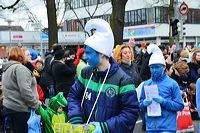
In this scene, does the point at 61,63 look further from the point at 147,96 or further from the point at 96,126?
the point at 96,126

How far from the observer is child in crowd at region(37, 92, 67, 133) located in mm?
6809

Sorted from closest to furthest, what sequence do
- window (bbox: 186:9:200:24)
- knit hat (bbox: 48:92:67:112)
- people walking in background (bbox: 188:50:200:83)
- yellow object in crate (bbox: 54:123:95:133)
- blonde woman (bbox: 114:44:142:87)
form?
yellow object in crate (bbox: 54:123:95:133), knit hat (bbox: 48:92:67:112), blonde woman (bbox: 114:44:142:87), people walking in background (bbox: 188:50:200:83), window (bbox: 186:9:200:24)

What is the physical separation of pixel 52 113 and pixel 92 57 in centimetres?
329

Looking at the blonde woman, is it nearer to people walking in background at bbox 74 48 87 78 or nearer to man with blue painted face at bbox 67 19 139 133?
people walking in background at bbox 74 48 87 78

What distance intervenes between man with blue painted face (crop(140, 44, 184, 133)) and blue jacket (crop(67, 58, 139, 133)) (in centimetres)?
206

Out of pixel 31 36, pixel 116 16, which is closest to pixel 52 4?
pixel 116 16

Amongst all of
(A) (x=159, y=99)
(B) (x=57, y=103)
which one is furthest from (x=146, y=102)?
(B) (x=57, y=103)

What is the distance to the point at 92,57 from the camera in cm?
376

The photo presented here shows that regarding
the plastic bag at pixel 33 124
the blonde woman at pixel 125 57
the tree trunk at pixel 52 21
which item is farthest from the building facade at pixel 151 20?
the plastic bag at pixel 33 124

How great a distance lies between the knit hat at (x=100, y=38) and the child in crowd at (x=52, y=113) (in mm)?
3110

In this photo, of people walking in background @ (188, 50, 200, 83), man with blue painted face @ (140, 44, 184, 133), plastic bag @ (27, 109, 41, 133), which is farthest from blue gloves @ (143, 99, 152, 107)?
people walking in background @ (188, 50, 200, 83)

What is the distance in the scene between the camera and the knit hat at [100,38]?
148 inches

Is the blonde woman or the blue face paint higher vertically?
the blue face paint

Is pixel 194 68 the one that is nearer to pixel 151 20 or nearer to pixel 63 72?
pixel 63 72
